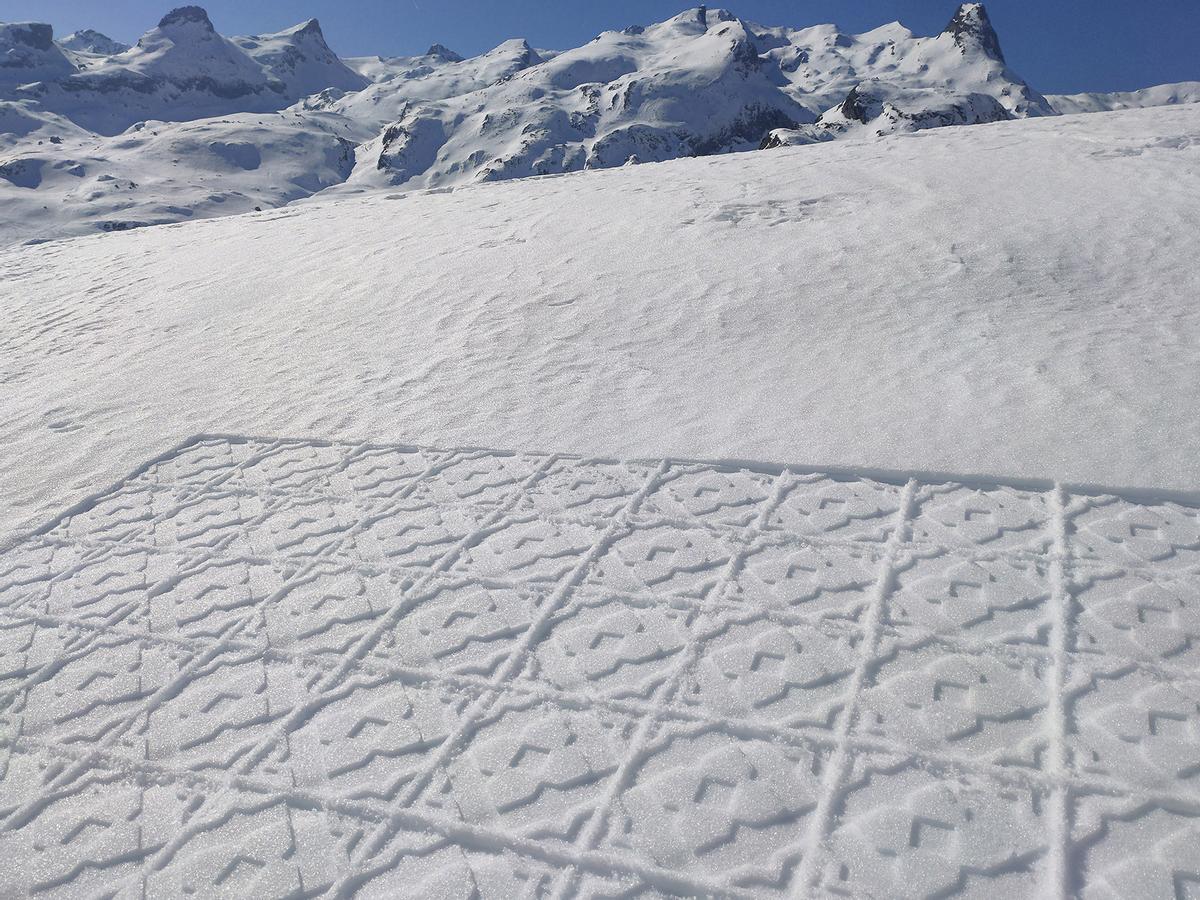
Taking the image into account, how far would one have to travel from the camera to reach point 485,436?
4473 mm

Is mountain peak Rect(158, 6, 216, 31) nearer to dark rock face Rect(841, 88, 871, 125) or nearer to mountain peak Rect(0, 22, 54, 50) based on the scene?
mountain peak Rect(0, 22, 54, 50)

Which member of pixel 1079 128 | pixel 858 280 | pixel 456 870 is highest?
pixel 1079 128

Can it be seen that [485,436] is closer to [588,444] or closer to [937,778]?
[588,444]

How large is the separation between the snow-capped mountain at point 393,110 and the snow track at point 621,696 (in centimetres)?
2064

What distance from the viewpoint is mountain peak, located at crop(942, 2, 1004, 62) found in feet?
452

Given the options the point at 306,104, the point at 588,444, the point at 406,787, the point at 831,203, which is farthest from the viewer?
the point at 306,104

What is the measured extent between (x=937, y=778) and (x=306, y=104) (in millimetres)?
159759

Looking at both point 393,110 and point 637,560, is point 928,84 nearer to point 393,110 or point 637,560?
point 393,110

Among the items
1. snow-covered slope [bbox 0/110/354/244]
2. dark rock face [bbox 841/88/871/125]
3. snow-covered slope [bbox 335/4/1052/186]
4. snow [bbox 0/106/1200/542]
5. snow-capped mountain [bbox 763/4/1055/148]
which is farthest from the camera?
snow-covered slope [bbox 335/4/1052/186]

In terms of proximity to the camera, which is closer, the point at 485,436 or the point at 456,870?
the point at 456,870

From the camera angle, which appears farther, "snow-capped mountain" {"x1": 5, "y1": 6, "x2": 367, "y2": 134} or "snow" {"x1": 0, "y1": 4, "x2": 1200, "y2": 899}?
"snow-capped mountain" {"x1": 5, "y1": 6, "x2": 367, "y2": 134}

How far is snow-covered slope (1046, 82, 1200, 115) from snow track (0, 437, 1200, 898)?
191 metres

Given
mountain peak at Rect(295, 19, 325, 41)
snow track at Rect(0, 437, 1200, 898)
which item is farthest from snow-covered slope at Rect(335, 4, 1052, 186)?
snow track at Rect(0, 437, 1200, 898)

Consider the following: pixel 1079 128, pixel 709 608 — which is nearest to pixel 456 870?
pixel 709 608
